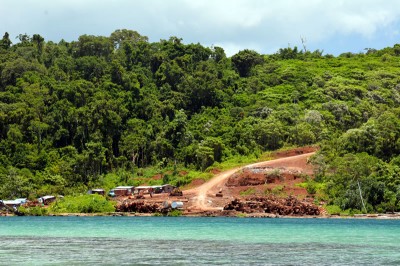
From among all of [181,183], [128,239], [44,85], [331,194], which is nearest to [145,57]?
[44,85]

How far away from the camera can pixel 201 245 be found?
33.2 metres

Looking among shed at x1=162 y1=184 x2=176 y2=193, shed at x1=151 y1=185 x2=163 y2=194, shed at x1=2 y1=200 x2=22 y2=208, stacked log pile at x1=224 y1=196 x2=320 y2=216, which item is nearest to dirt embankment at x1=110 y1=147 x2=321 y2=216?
stacked log pile at x1=224 y1=196 x2=320 y2=216

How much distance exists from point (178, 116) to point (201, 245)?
58021 mm

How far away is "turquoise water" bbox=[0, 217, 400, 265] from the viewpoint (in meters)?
26.6

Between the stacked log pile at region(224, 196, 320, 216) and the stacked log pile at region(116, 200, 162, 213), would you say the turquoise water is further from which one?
the stacked log pile at region(116, 200, 162, 213)

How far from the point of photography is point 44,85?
9612cm

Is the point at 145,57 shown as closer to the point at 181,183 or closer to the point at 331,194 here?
the point at 181,183

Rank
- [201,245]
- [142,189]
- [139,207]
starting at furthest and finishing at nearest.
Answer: [142,189] → [139,207] → [201,245]

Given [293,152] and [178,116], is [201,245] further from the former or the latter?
[178,116]

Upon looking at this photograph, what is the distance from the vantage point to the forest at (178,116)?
2945 inches

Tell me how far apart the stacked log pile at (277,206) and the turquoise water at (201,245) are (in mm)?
14579

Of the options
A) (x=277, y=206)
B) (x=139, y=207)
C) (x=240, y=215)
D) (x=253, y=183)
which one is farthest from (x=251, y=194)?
(x=139, y=207)

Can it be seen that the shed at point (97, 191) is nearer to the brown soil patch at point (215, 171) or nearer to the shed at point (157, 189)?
the shed at point (157, 189)

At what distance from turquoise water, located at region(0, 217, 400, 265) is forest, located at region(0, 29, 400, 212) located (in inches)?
897
